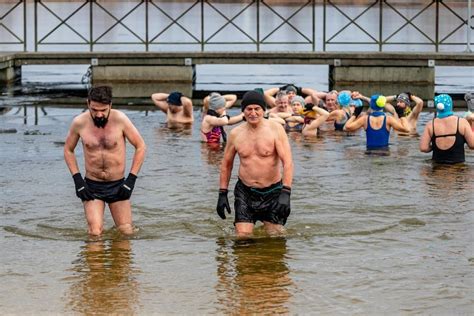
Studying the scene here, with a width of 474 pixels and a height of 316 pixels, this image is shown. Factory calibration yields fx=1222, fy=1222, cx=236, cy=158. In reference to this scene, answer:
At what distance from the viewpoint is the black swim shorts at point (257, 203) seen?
11641 millimetres

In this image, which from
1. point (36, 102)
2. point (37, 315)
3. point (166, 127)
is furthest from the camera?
point (36, 102)

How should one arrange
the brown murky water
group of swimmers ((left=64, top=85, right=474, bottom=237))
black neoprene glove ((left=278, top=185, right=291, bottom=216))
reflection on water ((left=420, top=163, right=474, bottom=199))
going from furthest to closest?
reflection on water ((left=420, top=163, right=474, bottom=199)), group of swimmers ((left=64, top=85, right=474, bottom=237)), black neoprene glove ((left=278, top=185, right=291, bottom=216)), the brown murky water

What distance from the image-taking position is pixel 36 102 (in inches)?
1092

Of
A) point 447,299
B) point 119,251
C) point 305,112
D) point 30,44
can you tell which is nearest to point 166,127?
point 305,112

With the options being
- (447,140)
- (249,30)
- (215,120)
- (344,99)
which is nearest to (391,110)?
(344,99)

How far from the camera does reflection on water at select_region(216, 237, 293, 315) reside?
30.9 ft

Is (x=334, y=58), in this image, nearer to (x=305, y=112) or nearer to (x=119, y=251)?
(x=305, y=112)

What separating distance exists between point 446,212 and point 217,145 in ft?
22.0

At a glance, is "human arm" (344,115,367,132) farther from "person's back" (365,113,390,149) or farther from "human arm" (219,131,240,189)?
"human arm" (219,131,240,189)

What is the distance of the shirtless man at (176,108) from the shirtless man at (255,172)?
35.5 feet

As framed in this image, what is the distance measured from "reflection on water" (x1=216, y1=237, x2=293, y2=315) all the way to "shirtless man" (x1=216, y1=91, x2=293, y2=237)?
0.26 metres

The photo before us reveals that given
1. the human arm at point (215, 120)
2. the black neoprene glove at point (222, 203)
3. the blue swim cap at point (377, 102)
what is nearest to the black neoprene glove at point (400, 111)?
the blue swim cap at point (377, 102)

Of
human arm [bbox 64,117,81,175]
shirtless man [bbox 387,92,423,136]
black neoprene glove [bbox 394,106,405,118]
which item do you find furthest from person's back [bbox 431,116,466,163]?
human arm [bbox 64,117,81,175]

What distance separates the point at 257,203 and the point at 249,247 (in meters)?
0.43
